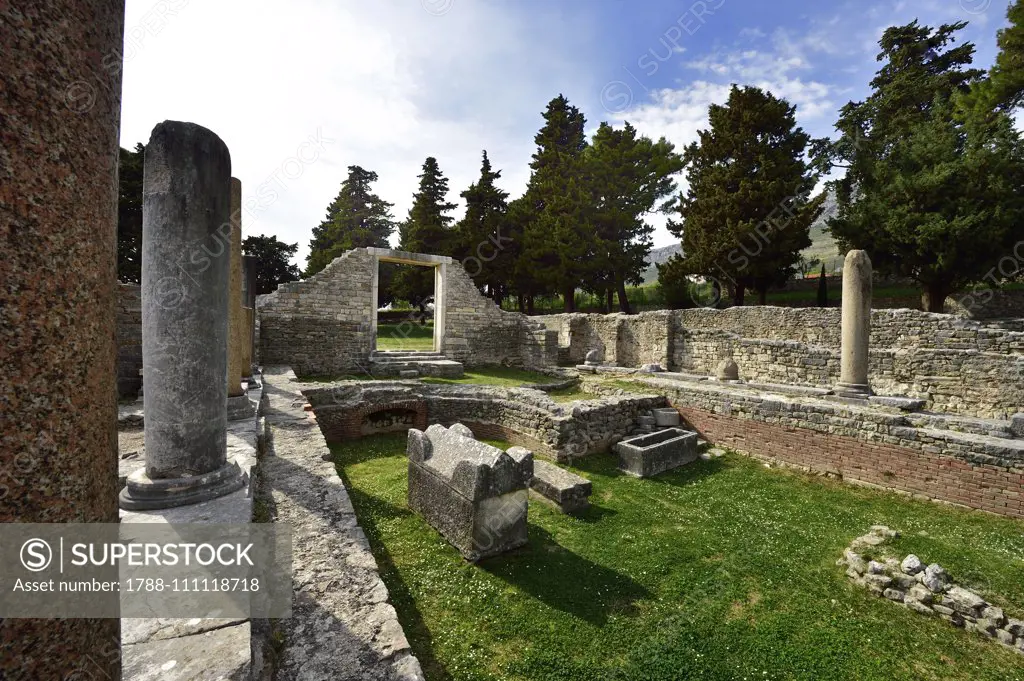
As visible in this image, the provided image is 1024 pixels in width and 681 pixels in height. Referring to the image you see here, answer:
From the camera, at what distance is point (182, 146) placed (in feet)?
10.1

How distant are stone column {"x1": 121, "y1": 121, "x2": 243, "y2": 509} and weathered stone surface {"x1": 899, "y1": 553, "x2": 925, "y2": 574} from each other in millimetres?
6327

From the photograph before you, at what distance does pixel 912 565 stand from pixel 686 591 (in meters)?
2.34

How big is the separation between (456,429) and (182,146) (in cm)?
396

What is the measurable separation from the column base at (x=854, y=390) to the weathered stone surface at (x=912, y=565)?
6.31 meters

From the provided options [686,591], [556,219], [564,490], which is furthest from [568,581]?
[556,219]

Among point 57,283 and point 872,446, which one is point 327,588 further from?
point 872,446

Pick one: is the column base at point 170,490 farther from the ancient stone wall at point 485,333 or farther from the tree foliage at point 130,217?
the tree foliage at point 130,217

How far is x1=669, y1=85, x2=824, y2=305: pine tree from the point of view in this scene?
863 inches

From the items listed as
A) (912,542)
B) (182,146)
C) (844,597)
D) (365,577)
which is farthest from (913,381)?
(182,146)

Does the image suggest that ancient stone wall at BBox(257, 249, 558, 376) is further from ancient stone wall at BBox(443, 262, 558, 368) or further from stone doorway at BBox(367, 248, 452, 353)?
stone doorway at BBox(367, 248, 452, 353)

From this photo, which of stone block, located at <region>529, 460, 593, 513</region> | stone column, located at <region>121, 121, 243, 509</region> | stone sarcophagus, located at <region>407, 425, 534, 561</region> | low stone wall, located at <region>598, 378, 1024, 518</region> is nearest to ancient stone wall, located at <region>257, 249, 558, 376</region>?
low stone wall, located at <region>598, 378, 1024, 518</region>

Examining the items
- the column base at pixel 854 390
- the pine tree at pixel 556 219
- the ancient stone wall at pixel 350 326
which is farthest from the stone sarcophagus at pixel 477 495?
the pine tree at pixel 556 219

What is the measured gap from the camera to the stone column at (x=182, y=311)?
3.07 meters

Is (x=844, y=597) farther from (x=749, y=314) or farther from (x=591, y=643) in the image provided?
(x=749, y=314)
